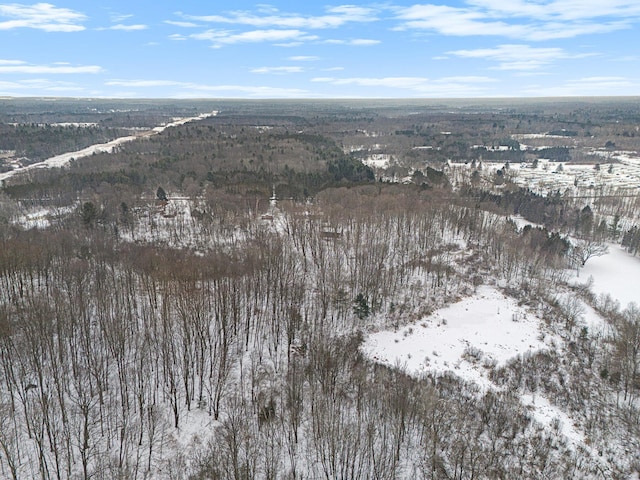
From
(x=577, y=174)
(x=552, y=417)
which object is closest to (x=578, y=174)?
(x=577, y=174)

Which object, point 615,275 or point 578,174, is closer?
point 615,275

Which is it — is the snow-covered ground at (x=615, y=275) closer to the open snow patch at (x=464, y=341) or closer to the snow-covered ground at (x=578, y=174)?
the open snow patch at (x=464, y=341)

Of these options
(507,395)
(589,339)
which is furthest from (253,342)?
(589,339)

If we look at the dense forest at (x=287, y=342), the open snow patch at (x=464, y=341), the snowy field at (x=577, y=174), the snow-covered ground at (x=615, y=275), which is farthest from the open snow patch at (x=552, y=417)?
the snowy field at (x=577, y=174)

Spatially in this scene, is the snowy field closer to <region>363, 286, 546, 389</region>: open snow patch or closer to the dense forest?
the dense forest

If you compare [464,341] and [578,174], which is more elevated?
[578,174]

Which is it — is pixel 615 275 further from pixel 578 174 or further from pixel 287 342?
pixel 578 174
